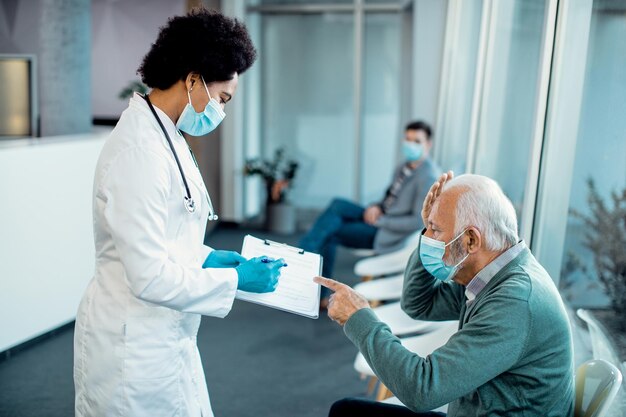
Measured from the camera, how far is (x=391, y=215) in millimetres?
4652

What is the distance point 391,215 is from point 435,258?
2.90 m

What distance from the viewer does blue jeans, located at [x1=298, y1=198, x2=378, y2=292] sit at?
4953 mm

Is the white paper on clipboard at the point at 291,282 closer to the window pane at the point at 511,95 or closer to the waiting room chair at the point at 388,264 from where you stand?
the window pane at the point at 511,95

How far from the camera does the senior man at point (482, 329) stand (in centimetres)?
150

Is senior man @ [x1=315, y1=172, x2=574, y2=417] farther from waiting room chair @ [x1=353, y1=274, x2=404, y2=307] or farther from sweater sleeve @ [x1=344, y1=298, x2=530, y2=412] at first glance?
waiting room chair @ [x1=353, y1=274, x2=404, y2=307]

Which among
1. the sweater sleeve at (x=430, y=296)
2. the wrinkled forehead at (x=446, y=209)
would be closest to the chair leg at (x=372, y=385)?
the sweater sleeve at (x=430, y=296)

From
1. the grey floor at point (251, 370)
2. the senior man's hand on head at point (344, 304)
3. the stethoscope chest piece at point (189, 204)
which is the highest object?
the stethoscope chest piece at point (189, 204)

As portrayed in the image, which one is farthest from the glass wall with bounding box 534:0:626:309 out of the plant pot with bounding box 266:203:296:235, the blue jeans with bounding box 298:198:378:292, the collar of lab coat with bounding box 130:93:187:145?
the plant pot with bounding box 266:203:296:235

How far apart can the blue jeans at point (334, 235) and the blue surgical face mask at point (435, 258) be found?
10.3 ft

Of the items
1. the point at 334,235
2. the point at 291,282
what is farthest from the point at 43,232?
the point at 291,282

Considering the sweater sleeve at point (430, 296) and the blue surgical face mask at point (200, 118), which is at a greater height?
the blue surgical face mask at point (200, 118)

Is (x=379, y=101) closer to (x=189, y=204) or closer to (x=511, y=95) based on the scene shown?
(x=511, y=95)

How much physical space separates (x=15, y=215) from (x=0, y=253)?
227mm

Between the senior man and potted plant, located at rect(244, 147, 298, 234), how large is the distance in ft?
19.2
